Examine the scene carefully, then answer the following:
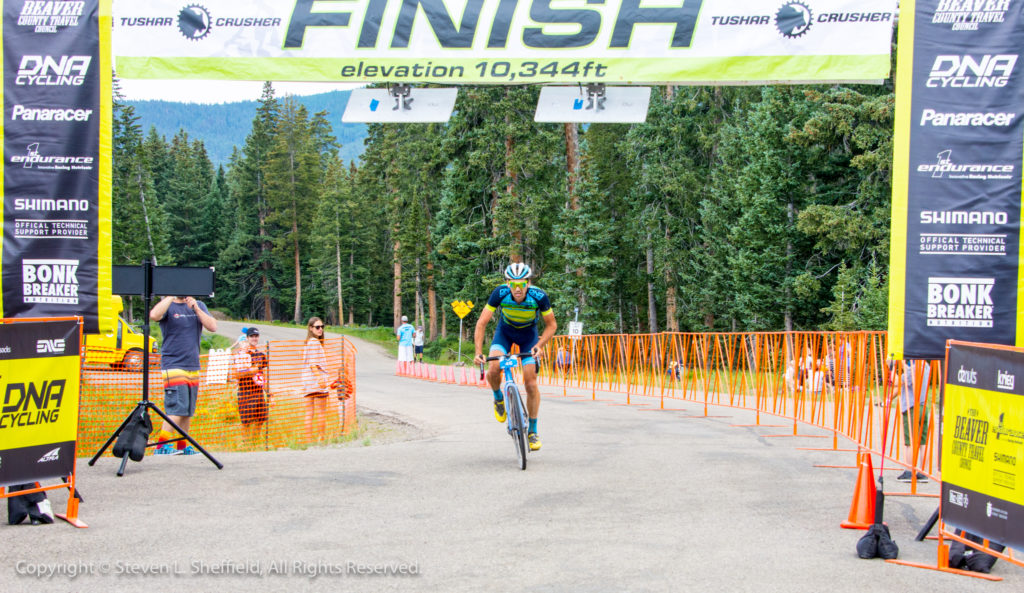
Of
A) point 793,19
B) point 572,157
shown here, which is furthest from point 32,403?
point 572,157

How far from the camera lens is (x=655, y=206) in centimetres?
5653

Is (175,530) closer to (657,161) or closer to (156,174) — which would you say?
(657,161)

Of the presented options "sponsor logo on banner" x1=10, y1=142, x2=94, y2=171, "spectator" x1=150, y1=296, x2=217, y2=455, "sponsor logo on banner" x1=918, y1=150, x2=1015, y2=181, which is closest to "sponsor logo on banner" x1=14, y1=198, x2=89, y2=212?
"sponsor logo on banner" x1=10, y1=142, x2=94, y2=171

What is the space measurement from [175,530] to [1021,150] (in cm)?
735

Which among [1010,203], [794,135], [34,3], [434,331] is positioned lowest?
[434,331]

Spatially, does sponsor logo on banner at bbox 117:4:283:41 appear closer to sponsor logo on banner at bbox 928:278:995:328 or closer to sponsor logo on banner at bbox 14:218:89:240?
sponsor logo on banner at bbox 14:218:89:240

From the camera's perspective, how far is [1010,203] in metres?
7.62

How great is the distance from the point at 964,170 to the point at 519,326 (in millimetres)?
4885

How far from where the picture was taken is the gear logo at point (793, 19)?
1084 cm

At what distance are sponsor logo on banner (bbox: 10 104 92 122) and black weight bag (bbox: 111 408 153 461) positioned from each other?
9.78 feet

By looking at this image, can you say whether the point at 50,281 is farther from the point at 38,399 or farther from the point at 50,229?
the point at 38,399

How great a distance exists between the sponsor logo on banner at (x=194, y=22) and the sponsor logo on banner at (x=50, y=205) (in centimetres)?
363

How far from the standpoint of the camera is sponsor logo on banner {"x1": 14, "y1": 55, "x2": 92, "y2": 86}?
344 inches

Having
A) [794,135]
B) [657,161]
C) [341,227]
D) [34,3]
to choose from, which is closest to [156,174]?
[341,227]
